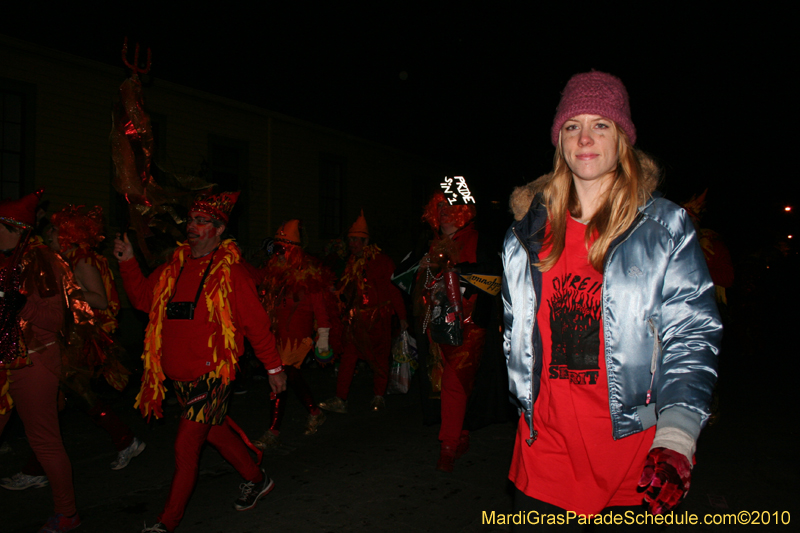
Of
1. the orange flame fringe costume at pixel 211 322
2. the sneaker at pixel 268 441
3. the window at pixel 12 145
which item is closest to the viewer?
the orange flame fringe costume at pixel 211 322

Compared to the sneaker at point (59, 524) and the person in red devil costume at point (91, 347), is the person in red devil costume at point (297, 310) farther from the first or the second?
the sneaker at point (59, 524)

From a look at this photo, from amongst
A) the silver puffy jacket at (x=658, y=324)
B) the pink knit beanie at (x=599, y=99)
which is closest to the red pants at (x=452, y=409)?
the silver puffy jacket at (x=658, y=324)

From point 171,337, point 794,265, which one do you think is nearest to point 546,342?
point 171,337

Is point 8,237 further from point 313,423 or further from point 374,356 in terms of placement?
point 374,356

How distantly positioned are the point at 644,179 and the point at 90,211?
5.43 metres

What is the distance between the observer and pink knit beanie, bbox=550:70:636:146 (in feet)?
7.07

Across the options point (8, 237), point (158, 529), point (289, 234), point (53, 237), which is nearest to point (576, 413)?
point (158, 529)

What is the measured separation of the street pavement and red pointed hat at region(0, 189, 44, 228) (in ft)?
6.91

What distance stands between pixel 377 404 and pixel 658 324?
549cm

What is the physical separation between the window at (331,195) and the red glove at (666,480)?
14149mm

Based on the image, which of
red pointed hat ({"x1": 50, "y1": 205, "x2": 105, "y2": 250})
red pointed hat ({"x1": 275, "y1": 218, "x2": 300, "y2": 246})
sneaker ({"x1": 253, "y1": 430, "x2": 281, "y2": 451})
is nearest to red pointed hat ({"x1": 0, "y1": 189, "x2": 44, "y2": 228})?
red pointed hat ({"x1": 50, "y1": 205, "x2": 105, "y2": 250})

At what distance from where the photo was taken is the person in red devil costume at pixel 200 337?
3602 mm

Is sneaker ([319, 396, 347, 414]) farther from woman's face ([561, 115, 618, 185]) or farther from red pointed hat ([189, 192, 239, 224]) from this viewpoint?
woman's face ([561, 115, 618, 185])

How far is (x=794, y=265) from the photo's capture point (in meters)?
26.9
